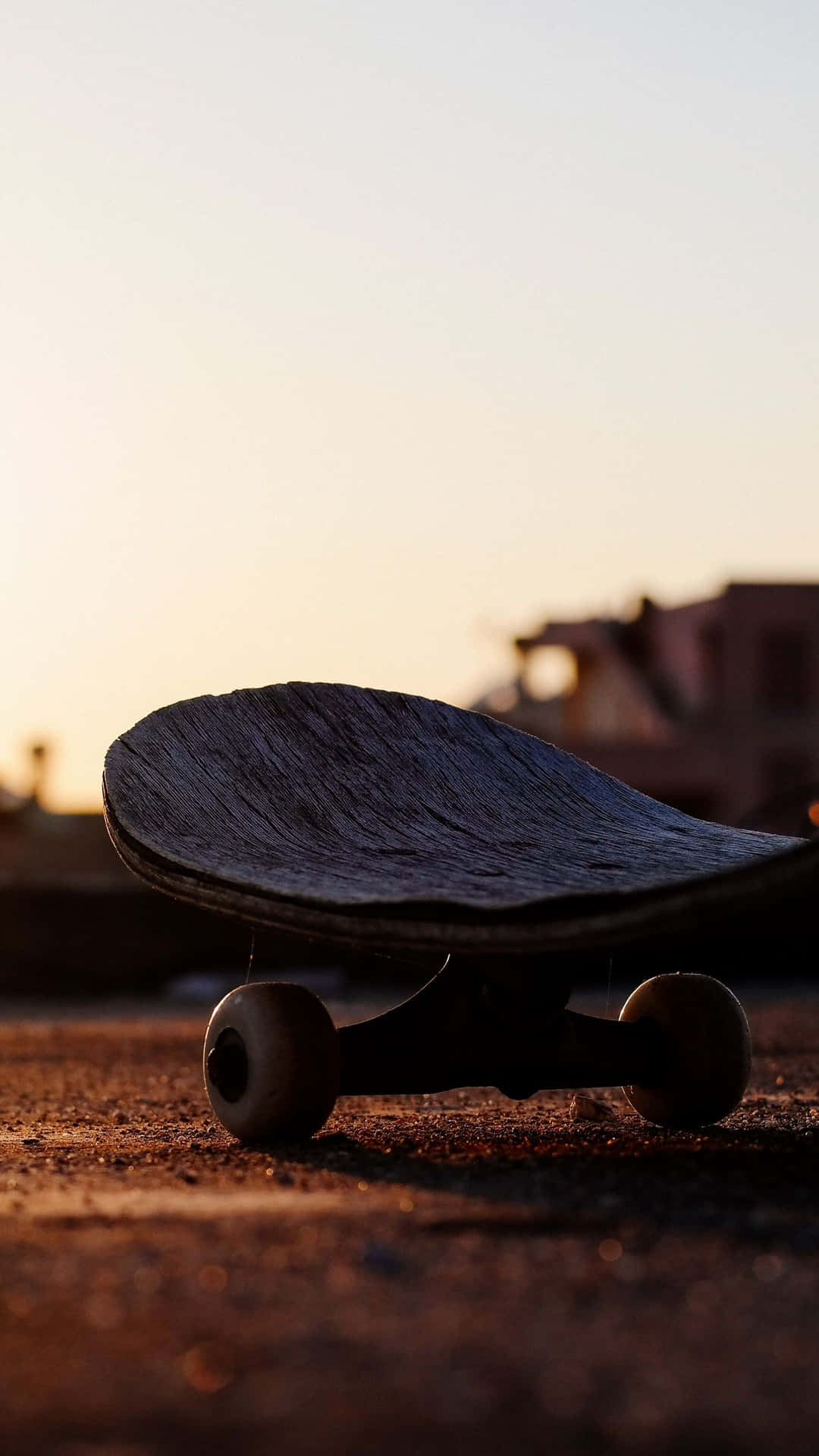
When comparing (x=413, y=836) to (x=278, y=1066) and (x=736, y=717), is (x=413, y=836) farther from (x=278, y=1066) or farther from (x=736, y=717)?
(x=736, y=717)

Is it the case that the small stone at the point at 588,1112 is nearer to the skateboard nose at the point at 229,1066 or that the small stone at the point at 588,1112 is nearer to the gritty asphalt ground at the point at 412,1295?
the gritty asphalt ground at the point at 412,1295

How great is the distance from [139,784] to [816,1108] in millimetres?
3302

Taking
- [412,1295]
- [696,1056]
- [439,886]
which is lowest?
[696,1056]

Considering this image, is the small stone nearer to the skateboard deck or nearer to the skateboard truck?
the skateboard truck

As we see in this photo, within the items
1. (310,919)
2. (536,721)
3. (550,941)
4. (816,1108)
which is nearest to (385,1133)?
(310,919)

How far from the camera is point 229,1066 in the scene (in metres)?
6.84

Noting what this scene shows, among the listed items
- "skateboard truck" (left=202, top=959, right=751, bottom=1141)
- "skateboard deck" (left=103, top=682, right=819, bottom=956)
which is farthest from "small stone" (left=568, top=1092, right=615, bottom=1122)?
"skateboard deck" (left=103, top=682, right=819, bottom=956)

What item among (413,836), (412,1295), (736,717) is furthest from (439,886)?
(736,717)

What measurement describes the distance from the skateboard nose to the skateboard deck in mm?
460

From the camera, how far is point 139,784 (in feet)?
25.3

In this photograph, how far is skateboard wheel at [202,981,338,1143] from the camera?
656cm

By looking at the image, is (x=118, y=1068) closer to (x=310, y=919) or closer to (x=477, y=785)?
(x=477, y=785)

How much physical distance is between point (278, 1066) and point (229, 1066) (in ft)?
1.14

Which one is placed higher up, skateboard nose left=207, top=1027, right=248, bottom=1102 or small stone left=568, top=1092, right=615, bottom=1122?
skateboard nose left=207, top=1027, right=248, bottom=1102
